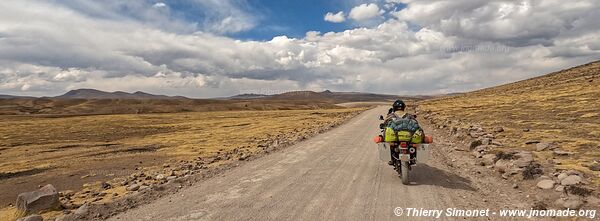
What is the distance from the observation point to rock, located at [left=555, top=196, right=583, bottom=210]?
28.1ft

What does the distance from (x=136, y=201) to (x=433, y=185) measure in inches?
324

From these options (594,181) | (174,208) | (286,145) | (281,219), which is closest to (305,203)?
(281,219)

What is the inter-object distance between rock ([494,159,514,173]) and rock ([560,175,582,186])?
237 centimetres

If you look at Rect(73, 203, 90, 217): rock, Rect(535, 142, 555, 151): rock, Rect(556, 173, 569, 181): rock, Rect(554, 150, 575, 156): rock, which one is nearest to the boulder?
Rect(556, 173, 569, 181): rock

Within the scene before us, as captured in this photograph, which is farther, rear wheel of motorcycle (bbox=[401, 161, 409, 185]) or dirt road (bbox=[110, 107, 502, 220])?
rear wheel of motorcycle (bbox=[401, 161, 409, 185])

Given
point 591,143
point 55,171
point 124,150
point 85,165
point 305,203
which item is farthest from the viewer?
point 124,150

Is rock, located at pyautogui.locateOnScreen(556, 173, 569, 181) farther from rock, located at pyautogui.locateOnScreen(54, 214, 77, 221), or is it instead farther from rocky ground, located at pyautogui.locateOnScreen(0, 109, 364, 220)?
rock, located at pyautogui.locateOnScreen(54, 214, 77, 221)

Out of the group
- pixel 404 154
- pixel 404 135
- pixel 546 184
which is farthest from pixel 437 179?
pixel 546 184

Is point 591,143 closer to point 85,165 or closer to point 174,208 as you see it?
point 174,208

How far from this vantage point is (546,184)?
10422 mm

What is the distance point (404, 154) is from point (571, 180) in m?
4.24

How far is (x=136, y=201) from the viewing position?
407 inches

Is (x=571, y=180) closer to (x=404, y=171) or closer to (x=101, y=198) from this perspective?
(x=404, y=171)

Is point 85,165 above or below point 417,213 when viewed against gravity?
below
